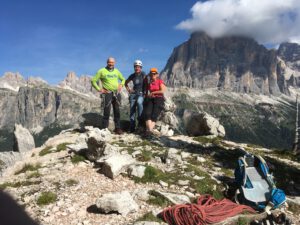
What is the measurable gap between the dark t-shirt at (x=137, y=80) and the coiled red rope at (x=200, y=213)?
14812 mm

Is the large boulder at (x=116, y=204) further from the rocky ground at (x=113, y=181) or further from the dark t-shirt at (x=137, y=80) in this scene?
the dark t-shirt at (x=137, y=80)

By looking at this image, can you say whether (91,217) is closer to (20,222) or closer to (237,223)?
(237,223)

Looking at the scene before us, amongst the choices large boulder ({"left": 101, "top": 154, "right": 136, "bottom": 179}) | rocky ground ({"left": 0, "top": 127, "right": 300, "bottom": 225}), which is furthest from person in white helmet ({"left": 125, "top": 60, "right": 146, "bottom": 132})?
large boulder ({"left": 101, "top": 154, "right": 136, "bottom": 179})

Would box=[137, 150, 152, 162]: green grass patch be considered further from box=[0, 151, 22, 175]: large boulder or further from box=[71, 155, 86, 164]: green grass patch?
box=[0, 151, 22, 175]: large boulder

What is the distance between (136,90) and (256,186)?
14346 mm

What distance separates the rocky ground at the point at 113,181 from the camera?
11.1 m

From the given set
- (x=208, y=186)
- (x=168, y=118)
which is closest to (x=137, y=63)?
(x=168, y=118)

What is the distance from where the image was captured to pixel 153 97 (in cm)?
2505

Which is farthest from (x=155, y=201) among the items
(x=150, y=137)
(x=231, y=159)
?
(x=150, y=137)

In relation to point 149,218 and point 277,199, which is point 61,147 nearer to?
point 149,218

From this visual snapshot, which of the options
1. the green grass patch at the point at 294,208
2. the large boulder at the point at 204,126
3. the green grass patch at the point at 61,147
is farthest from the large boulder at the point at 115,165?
the large boulder at the point at 204,126

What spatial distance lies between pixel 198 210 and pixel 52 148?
11754 millimetres

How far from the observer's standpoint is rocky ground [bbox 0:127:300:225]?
11.1 metres

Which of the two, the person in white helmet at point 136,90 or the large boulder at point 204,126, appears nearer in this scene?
the person in white helmet at point 136,90
